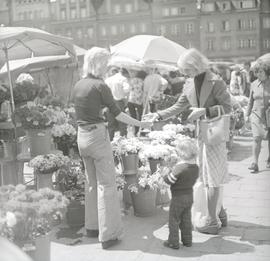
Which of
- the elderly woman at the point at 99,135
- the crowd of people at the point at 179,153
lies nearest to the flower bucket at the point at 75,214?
the crowd of people at the point at 179,153

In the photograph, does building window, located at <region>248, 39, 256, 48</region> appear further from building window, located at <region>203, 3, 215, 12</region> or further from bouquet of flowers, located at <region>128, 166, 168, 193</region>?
bouquet of flowers, located at <region>128, 166, 168, 193</region>

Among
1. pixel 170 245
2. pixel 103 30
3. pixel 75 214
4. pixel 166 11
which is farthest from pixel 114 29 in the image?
pixel 170 245

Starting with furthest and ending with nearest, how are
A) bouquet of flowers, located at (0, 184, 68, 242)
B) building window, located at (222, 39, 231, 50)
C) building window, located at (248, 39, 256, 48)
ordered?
building window, located at (222, 39, 231, 50) < building window, located at (248, 39, 256, 48) < bouquet of flowers, located at (0, 184, 68, 242)

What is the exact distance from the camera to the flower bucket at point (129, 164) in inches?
238

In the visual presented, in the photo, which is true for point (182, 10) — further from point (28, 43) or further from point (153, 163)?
point (153, 163)

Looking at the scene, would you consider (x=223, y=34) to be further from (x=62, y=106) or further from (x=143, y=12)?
(x=62, y=106)

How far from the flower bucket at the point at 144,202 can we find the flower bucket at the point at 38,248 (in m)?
1.88

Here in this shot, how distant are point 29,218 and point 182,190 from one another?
4.83ft

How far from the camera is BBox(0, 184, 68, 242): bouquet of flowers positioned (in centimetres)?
383

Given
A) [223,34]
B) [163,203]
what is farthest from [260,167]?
[223,34]

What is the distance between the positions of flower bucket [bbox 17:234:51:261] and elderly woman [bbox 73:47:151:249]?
0.89m

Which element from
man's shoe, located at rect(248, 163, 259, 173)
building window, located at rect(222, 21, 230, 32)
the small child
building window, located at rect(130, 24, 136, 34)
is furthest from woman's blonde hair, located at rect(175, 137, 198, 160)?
building window, located at rect(222, 21, 230, 32)

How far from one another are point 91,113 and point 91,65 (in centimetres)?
43

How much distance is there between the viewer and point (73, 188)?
5.78 metres
